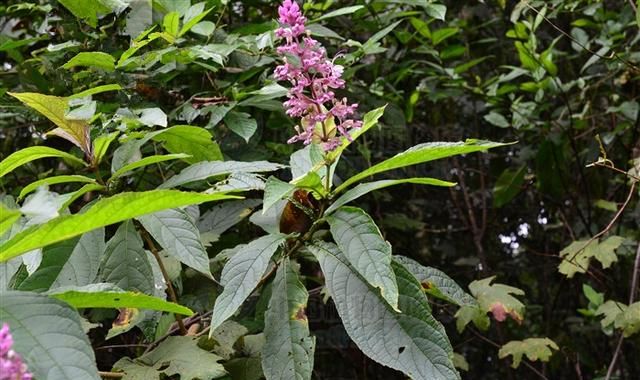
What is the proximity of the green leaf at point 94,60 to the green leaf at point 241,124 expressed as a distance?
262 mm

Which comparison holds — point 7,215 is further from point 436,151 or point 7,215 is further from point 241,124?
point 241,124

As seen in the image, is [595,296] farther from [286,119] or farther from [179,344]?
→ [179,344]

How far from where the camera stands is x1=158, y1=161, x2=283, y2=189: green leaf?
1095mm

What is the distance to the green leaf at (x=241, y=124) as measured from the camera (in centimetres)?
147

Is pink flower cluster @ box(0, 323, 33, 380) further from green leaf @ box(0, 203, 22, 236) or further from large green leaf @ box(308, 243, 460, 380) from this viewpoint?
large green leaf @ box(308, 243, 460, 380)

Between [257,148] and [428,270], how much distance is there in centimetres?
67

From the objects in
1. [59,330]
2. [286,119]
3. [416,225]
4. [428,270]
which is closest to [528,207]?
[416,225]

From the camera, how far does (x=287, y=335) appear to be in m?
1.04

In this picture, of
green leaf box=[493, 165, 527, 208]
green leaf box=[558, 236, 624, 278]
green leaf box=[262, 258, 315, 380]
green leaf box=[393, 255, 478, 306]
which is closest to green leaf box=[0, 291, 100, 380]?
green leaf box=[262, 258, 315, 380]

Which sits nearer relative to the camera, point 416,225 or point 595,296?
point 595,296

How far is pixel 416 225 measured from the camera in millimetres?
2461

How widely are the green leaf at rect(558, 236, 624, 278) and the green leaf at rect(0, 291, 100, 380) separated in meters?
1.64

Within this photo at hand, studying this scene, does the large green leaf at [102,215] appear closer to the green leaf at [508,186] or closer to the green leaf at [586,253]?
the green leaf at [586,253]

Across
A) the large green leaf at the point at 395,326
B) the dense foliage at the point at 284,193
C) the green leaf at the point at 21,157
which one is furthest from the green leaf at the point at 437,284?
the green leaf at the point at 21,157
